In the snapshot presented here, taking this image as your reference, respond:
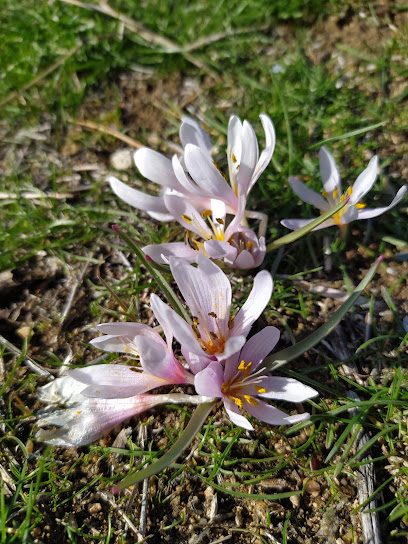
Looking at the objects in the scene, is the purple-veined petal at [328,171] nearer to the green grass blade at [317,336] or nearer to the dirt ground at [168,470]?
the dirt ground at [168,470]

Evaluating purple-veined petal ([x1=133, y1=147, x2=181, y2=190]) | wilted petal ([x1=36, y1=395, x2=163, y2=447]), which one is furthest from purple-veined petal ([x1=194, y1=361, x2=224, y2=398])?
purple-veined petal ([x1=133, y1=147, x2=181, y2=190])

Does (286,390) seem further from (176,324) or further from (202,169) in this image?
(202,169)

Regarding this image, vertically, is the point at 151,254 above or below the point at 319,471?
above

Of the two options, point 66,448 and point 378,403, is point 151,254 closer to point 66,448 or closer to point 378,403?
point 66,448

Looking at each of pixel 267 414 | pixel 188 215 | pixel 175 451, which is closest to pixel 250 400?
pixel 267 414

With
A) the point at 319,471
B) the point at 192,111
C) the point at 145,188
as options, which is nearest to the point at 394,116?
the point at 192,111

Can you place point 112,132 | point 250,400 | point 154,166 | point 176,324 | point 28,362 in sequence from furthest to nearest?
point 112,132 → point 28,362 → point 154,166 → point 250,400 → point 176,324
